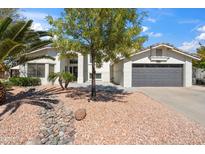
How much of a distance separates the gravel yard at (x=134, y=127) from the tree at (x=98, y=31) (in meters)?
2.84

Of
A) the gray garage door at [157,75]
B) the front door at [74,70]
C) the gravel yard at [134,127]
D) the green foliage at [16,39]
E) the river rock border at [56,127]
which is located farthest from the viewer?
the front door at [74,70]

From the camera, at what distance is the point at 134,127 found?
346 inches

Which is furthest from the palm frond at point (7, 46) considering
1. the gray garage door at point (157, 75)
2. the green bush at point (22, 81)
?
the gray garage door at point (157, 75)

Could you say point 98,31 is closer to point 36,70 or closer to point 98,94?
point 98,94

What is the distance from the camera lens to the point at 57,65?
1107 inches

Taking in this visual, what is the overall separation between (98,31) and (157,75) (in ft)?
49.2

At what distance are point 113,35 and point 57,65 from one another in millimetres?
16721

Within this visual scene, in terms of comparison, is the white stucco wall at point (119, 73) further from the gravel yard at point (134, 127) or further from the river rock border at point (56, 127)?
the river rock border at point (56, 127)

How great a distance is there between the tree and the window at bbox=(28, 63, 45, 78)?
49.1 feet

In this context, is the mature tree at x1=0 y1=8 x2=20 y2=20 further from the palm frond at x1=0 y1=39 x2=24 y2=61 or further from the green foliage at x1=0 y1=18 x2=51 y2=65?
the palm frond at x1=0 y1=39 x2=24 y2=61

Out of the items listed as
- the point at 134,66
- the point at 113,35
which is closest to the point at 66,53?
the point at 113,35

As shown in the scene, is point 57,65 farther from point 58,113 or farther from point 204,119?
point 204,119

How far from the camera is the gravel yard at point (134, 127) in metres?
7.64

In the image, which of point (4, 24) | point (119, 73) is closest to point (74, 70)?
point (119, 73)
